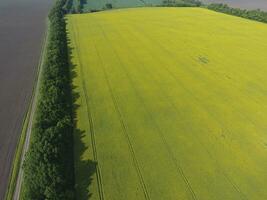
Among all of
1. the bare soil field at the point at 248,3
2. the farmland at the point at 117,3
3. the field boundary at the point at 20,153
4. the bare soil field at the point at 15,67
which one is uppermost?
the bare soil field at the point at 248,3

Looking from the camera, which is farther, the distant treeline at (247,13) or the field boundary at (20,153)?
the distant treeline at (247,13)

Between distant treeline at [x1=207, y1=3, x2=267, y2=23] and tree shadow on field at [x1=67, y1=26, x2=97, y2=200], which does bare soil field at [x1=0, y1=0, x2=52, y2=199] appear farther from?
distant treeline at [x1=207, y1=3, x2=267, y2=23]

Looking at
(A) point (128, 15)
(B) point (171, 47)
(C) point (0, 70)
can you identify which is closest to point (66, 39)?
(C) point (0, 70)

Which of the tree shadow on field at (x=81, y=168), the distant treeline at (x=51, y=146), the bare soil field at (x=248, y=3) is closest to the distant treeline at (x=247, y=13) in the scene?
the bare soil field at (x=248, y=3)

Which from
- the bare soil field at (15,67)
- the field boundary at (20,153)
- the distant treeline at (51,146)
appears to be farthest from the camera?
the bare soil field at (15,67)

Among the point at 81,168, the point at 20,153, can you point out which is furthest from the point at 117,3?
the point at 81,168

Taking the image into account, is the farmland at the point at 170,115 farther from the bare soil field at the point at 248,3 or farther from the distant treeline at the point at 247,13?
the bare soil field at the point at 248,3

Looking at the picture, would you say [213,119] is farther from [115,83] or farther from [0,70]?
[0,70]
